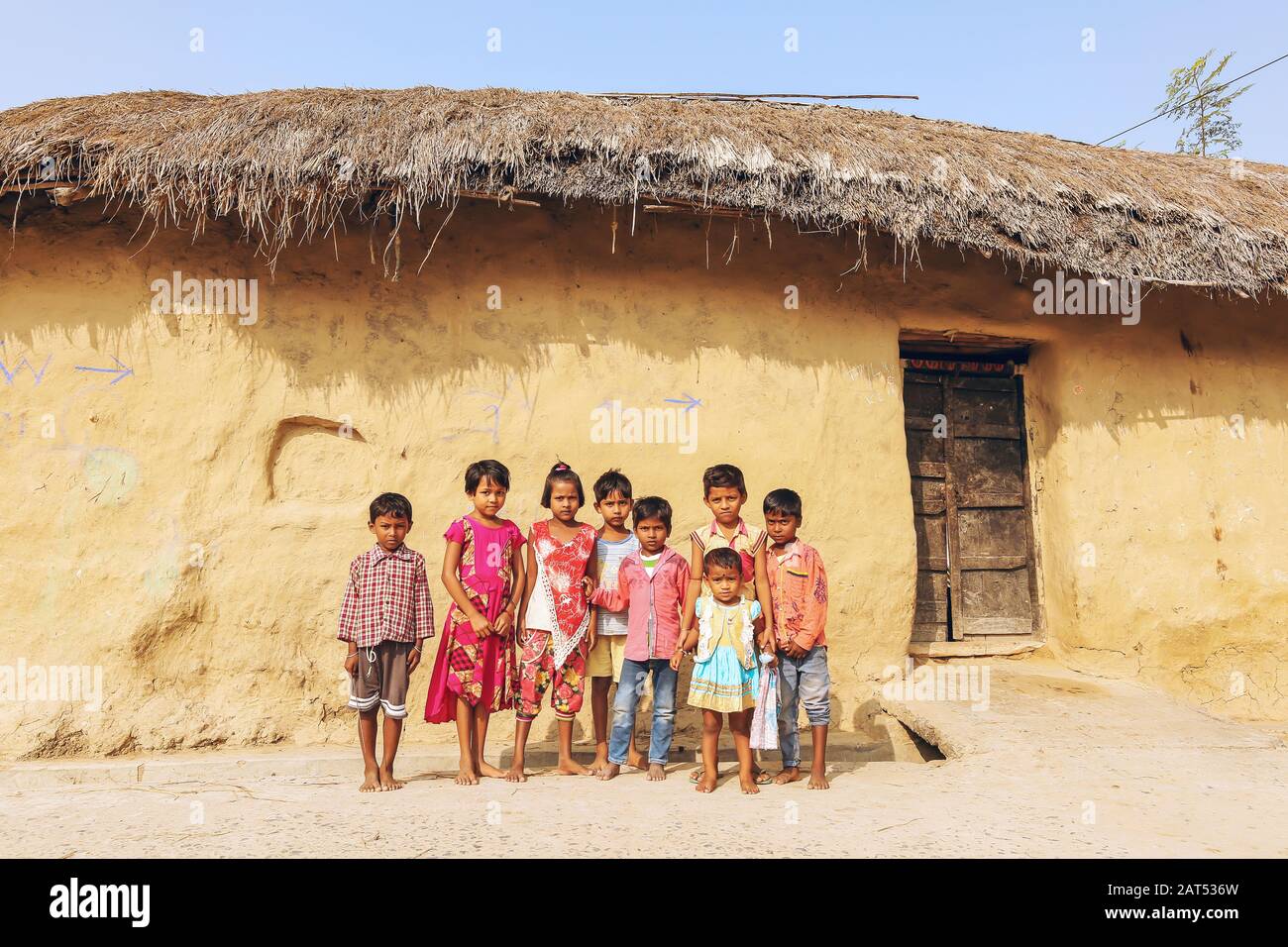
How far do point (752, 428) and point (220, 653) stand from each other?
2926 millimetres

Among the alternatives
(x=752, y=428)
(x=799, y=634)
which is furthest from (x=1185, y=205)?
(x=799, y=634)

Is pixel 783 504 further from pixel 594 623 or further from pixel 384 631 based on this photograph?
pixel 384 631

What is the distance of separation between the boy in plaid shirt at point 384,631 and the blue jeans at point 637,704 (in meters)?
0.85

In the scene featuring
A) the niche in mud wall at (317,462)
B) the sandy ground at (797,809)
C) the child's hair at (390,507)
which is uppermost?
the niche in mud wall at (317,462)

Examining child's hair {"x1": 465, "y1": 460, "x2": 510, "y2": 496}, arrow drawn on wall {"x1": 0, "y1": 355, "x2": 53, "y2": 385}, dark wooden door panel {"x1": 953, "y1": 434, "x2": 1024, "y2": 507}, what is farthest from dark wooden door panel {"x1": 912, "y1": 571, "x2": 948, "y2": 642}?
arrow drawn on wall {"x1": 0, "y1": 355, "x2": 53, "y2": 385}

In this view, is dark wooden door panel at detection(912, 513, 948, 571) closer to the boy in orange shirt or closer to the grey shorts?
the boy in orange shirt

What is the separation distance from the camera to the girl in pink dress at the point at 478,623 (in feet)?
12.9

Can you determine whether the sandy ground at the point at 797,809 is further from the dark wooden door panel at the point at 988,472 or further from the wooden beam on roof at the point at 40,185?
the wooden beam on roof at the point at 40,185

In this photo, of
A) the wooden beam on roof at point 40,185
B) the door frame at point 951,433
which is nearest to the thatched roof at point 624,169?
the wooden beam on roof at point 40,185

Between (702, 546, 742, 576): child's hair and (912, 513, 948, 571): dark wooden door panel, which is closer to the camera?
(702, 546, 742, 576): child's hair

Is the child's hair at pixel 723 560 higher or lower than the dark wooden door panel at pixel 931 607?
higher

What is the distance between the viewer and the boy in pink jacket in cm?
404

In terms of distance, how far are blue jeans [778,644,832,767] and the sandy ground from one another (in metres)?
0.24

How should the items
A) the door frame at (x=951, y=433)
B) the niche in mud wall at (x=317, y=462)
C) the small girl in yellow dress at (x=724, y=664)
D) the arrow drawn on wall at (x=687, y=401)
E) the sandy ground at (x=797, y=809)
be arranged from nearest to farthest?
the sandy ground at (x=797, y=809), the small girl in yellow dress at (x=724, y=664), the niche in mud wall at (x=317, y=462), the arrow drawn on wall at (x=687, y=401), the door frame at (x=951, y=433)
